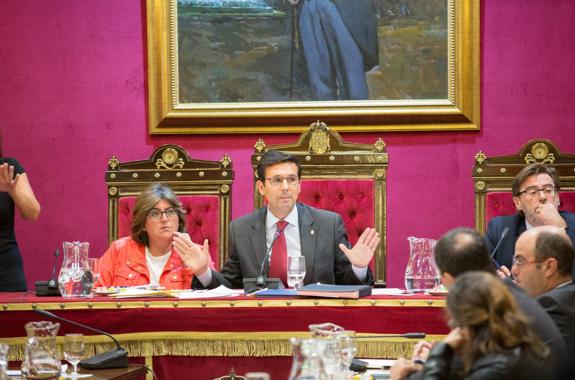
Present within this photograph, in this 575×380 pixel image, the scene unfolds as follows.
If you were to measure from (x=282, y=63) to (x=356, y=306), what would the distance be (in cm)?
257

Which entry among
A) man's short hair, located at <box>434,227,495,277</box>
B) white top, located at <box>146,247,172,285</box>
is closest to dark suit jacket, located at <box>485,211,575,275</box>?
white top, located at <box>146,247,172,285</box>

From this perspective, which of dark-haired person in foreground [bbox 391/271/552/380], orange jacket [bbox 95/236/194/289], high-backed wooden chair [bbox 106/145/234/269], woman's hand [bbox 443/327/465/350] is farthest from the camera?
high-backed wooden chair [bbox 106/145/234/269]

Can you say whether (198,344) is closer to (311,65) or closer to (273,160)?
(273,160)

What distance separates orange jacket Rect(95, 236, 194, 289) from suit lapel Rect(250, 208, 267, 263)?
1.17ft

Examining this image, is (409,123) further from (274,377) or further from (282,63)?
(274,377)

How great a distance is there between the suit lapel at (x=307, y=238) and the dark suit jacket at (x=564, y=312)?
5.97 feet

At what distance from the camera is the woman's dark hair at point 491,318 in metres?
2.13

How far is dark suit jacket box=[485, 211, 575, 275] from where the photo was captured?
464 cm

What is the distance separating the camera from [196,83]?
5801mm

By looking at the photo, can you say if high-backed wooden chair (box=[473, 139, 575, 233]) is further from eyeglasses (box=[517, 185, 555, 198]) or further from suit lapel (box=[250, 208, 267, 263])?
suit lapel (box=[250, 208, 267, 263])

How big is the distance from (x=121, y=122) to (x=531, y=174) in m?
2.71

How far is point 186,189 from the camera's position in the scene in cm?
508

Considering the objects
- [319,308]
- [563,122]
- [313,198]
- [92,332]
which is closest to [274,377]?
[319,308]

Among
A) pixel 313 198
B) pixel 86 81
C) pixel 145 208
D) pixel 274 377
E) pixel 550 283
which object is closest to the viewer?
pixel 550 283
